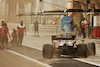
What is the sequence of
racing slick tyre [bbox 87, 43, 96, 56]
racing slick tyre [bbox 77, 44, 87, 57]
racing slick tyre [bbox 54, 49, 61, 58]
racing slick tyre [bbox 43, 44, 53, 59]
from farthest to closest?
racing slick tyre [bbox 87, 43, 96, 56], racing slick tyre [bbox 54, 49, 61, 58], racing slick tyre [bbox 77, 44, 87, 57], racing slick tyre [bbox 43, 44, 53, 59]

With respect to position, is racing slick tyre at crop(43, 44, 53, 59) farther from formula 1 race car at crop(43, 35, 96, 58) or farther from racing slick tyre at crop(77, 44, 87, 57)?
racing slick tyre at crop(77, 44, 87, 57)

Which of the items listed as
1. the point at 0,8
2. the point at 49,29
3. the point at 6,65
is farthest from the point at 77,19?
the point at 0,8

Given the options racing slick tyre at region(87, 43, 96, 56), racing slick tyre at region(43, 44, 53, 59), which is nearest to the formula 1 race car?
racing slick tyre at region(43, 44, 53, 59)

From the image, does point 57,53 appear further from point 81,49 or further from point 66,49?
point 81,49

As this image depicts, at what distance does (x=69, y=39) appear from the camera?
38.9 feet

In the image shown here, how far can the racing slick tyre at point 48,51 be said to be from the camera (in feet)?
34.5

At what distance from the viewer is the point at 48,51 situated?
34.8ft

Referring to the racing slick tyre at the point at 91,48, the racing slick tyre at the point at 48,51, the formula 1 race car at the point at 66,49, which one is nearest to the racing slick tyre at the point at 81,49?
the formula 1 race car at the point at 66,49

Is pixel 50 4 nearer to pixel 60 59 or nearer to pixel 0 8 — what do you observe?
pixel 0 8

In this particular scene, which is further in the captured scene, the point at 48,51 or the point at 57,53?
the point at 57,53

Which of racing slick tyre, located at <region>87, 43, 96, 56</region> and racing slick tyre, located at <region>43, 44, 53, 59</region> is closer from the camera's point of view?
racing slick tyre, located at <region>43, 44, 53, 59</region>

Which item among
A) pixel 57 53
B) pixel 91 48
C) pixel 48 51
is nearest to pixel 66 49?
pixel 57 53

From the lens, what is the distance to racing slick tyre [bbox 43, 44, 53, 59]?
1052cm

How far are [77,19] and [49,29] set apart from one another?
6.16 m
